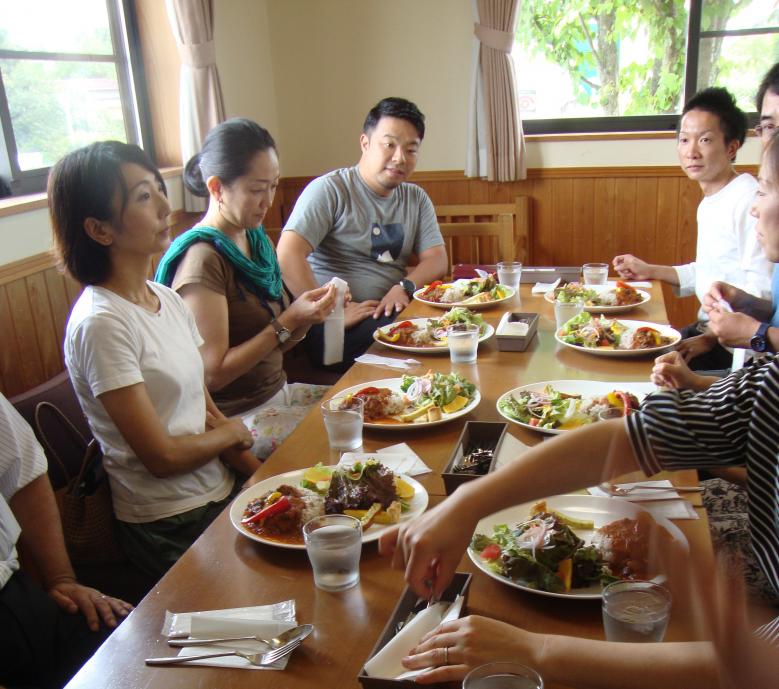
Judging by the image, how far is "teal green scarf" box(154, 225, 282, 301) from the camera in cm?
215

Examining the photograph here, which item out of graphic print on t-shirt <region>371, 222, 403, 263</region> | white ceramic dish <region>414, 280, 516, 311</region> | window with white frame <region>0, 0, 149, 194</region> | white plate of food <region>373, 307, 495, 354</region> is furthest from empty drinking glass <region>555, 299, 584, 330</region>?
window with white frame <region>0, 0, 149, 194</region>

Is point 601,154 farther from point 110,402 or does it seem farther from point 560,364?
point 110,402

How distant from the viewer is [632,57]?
426 centimetres

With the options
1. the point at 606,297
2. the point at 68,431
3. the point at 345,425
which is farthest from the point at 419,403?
the point at 606,297

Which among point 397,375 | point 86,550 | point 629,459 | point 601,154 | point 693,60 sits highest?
point 693,60

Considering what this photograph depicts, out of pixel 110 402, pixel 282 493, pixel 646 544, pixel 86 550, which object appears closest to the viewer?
pixel 646 544

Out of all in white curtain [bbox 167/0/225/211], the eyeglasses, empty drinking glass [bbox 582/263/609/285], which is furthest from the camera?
white curtain [bbox 167/0/225/211]

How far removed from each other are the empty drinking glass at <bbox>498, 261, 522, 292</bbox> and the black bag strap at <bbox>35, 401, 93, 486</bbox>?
1542mm

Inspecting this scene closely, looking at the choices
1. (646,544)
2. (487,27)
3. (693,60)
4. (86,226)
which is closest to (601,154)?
(693,60)

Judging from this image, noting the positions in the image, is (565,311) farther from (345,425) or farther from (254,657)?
(254,657)

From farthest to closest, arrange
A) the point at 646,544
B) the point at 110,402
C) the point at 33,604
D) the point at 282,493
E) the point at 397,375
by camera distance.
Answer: the point at 397,375, the point at 110,402, the point at 33,604, the point at 282,493, the point at 646,544

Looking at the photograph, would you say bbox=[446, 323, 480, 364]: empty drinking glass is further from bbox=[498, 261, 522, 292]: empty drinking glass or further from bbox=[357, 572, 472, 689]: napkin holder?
bbox=[357, 572, 472, 689]: napkin holder

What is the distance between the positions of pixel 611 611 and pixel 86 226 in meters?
1.36

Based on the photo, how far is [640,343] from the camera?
202cm
